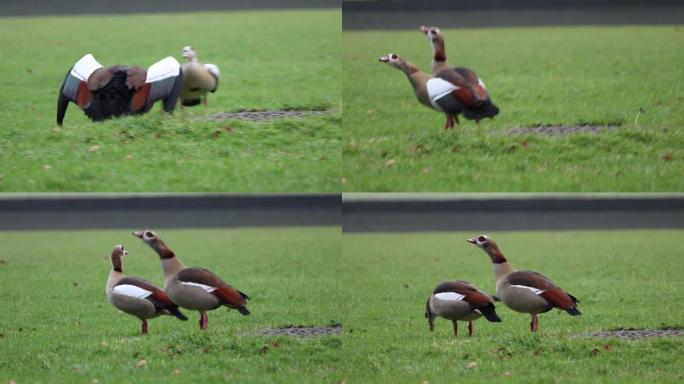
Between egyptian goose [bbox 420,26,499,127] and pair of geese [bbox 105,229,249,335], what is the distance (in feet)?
4.57

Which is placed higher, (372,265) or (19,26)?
(19,26)

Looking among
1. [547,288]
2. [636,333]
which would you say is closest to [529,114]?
[547,288]

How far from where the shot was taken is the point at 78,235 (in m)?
6.26

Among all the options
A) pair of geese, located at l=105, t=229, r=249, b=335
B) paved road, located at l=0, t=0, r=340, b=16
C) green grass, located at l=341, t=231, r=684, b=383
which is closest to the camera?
green grass, located at l=341, t=231, r=684, b=383

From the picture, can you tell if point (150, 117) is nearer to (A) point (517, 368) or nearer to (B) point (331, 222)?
(B) point (331, 222)

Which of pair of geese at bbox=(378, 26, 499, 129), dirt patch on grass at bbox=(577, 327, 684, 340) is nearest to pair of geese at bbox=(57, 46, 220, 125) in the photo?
pair of geese at bbox=(378, 26, 499, 129)

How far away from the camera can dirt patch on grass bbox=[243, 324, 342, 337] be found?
20.4ft

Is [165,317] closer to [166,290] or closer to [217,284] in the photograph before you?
[166,290]

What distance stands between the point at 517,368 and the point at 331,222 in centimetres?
114

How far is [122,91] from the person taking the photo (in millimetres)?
6062

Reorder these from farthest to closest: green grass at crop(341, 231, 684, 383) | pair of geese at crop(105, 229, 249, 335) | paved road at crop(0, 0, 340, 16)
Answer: paved road at crop(0, 0, 340, 16), pair of geese at crop(105, 229, 249, 335), green grass at crop(341, 231, 684, 383)

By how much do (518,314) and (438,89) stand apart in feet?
3.72

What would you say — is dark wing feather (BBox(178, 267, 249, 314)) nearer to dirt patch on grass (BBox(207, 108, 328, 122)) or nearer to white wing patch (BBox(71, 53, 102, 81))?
dirt patch on grass (BBox(207, 108, 328, 122))

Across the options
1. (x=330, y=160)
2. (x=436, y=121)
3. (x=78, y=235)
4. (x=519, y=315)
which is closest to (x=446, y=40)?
(x=436, y=121)
